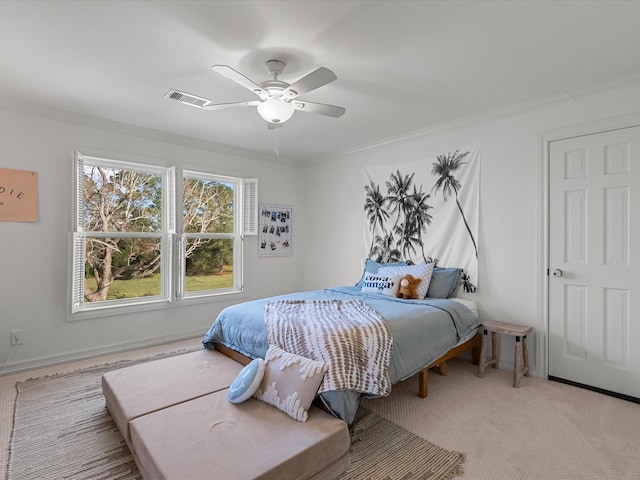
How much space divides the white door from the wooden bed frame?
59cm

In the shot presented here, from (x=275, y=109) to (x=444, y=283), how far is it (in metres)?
2.31

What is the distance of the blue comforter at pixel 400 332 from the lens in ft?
7.29

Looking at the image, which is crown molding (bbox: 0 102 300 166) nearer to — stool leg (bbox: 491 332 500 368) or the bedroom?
the bedroom

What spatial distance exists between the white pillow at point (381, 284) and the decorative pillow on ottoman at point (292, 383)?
158 centimetres

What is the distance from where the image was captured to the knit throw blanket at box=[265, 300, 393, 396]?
6.45 feet

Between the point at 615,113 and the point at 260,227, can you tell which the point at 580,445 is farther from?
the point at 260,227

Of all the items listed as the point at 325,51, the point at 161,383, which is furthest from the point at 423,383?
the point at 325,51

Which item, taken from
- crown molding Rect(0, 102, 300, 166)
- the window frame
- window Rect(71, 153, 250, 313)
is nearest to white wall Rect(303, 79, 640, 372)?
crown molding Rect(0, 102, 300, 166)

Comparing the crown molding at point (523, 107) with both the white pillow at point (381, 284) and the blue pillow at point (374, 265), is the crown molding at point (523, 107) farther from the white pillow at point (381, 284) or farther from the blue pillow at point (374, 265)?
the white pillow at point (381, 284)

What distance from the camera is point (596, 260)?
8.88ft

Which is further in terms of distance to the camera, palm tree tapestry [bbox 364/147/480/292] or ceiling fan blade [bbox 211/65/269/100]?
palm tree tapestry [bbox 364/147/480/292]

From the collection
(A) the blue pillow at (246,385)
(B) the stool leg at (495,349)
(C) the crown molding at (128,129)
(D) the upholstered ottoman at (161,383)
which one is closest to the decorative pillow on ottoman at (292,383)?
(A) the blue pillow at (246,385)

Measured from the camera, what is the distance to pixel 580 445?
1992 millimetres

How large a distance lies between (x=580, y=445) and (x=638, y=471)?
0.84 ft
